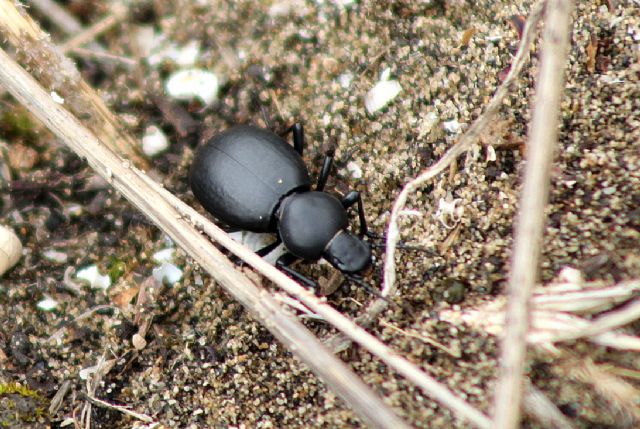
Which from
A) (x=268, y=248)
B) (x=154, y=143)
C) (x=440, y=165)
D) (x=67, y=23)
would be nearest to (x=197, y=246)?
(x=268, y=248)

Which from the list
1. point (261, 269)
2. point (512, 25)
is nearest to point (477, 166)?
point (512, 25)

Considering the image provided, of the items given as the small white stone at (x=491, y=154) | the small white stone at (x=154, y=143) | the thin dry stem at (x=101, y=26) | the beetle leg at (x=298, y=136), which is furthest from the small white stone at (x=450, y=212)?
the thin dry stem at (x=101, y=26)

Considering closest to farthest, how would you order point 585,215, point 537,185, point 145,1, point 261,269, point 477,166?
point 537,185, point 261,269, point 585,215, point 477,166, point 145,1

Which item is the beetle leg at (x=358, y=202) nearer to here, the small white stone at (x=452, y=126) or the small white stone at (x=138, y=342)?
the small white stone at (x=452, y=126)

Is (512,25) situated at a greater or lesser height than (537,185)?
greater

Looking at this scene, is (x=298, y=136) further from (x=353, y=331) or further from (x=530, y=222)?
(x=530, y=222)

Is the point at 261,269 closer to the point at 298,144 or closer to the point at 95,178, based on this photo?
the point at 298,144

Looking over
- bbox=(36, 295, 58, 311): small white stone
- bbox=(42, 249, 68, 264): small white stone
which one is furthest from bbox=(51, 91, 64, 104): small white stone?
bbox=(36, 295, 58, 311): small white stone
